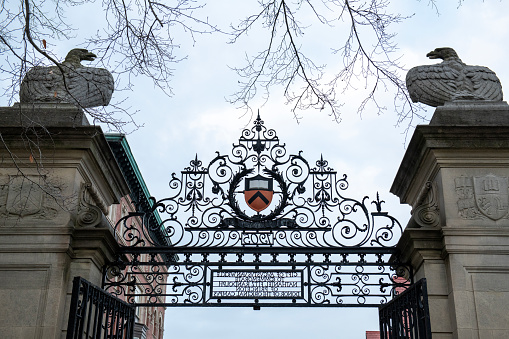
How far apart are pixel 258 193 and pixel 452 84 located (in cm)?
342

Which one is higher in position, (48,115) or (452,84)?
(452,84)

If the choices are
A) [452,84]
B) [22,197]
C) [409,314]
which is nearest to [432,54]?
[452,84]

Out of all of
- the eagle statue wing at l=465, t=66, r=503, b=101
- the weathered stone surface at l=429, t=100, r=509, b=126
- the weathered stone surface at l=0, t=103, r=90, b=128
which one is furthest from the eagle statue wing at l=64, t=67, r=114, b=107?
the eagle statue wing at l=465, t=66, r=503, b=101

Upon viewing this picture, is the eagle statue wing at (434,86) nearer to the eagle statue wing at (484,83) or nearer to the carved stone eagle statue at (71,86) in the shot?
the eagle statue wing at (484,83)

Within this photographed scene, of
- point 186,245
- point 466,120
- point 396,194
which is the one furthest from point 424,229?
point 186,245

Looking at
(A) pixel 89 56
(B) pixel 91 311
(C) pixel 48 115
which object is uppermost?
(A) pixel 89 56

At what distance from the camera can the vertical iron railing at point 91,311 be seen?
721 centimetres

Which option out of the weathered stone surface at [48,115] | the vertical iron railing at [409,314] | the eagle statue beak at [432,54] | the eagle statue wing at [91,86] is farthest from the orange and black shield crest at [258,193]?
the eagle statue beak at [432,54]

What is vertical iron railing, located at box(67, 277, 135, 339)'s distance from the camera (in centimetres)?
721

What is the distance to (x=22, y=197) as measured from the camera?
8.41m

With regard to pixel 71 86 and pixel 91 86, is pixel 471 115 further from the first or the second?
pixel 71 86

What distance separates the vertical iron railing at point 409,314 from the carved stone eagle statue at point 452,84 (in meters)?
3.08

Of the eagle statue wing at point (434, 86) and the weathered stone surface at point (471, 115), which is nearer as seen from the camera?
the weathered stone surface at point (471, 115)

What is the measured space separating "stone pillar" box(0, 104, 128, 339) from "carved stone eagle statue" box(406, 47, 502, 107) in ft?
16.0
